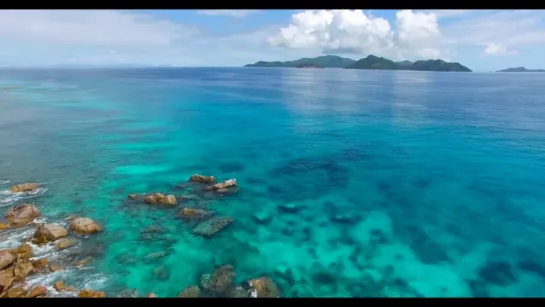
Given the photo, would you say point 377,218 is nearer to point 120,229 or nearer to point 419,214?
point 419,214

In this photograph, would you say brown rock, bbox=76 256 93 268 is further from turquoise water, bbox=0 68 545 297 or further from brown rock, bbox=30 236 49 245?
brown rock, bbox=30 236 49 245

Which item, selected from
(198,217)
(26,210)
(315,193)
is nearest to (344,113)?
(315,193)

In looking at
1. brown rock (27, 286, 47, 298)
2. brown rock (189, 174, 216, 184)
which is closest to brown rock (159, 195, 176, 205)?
brown rock (189, 174, 216, 184)

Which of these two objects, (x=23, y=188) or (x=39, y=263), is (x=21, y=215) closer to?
(x=23, y=188)

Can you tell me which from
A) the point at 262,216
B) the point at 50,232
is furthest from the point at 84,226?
the point at 262,216

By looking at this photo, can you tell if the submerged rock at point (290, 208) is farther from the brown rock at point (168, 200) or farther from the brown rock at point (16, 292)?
the brown rock at point (16, 292)

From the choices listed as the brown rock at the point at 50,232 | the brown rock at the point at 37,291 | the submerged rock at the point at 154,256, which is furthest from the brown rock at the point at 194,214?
the brown rock at the point at 37,291
